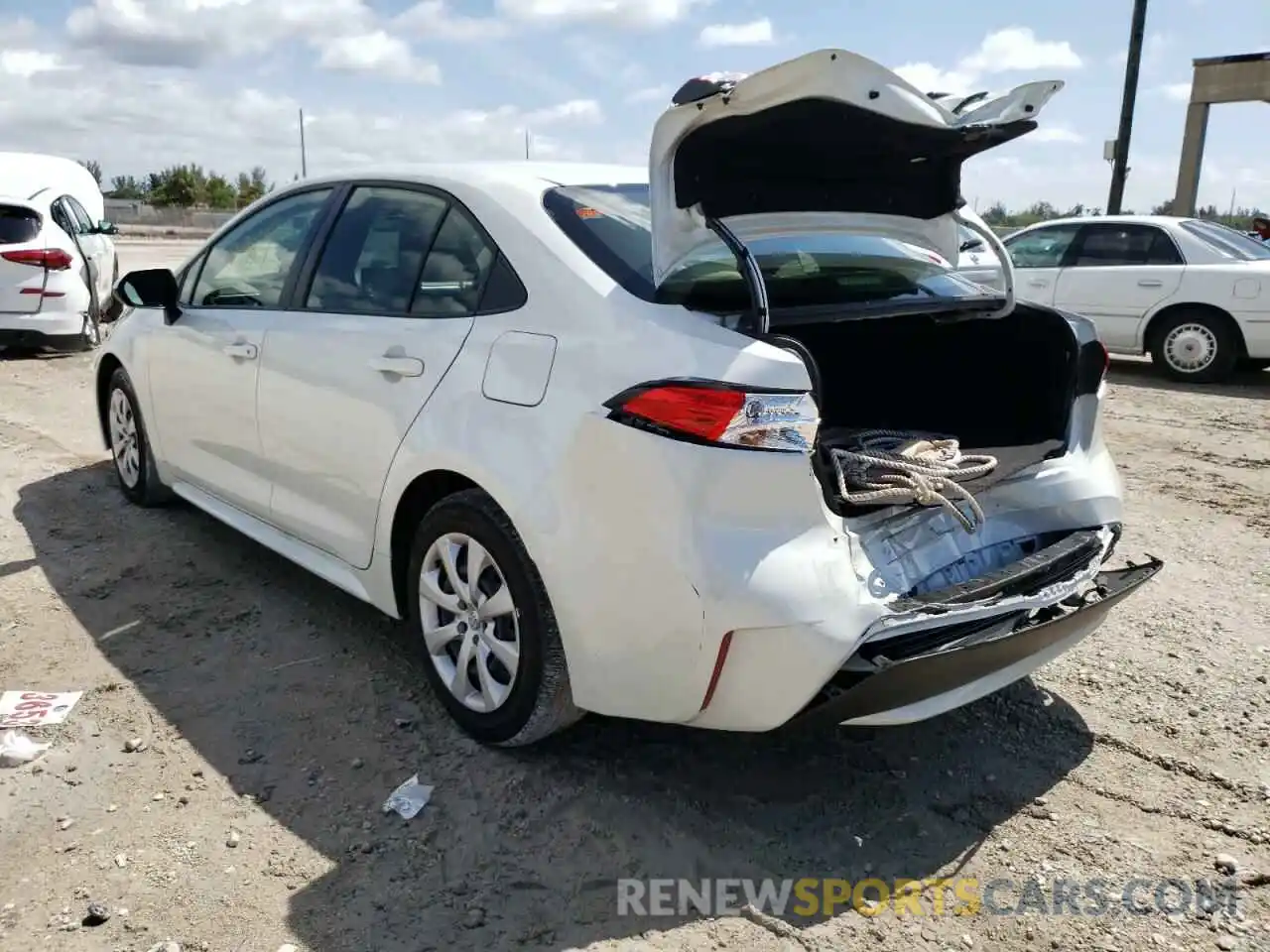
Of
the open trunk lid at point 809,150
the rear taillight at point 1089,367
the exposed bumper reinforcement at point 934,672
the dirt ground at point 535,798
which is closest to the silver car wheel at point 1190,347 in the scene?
the dirt ground at point 535,798

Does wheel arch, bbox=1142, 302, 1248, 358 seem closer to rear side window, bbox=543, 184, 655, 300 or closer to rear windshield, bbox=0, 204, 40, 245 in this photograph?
rear side window, bbox=543, 184, 655, 300

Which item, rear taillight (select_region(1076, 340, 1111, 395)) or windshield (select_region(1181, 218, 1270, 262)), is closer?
rear taillight (select_region(1076, 340, 1111, 395))

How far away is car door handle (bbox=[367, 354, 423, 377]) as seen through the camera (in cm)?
307

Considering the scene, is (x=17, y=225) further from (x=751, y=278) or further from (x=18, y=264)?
(x=751, y=278)

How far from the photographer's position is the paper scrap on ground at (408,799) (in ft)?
9.25

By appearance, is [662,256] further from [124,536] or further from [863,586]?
[124,536]

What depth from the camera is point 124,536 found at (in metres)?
4.82

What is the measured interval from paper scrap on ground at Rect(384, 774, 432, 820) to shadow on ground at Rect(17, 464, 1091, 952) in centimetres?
3

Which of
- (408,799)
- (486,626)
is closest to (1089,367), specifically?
(486,626)

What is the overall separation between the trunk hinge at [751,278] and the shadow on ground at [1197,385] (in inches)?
314

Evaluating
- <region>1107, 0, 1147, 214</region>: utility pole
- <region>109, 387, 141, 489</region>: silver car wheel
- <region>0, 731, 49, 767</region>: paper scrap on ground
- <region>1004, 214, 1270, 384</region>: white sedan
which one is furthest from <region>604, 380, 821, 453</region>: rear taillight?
<region>1107, 0, 1147, 214</region>: utility pole

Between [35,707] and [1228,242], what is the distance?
10210mm

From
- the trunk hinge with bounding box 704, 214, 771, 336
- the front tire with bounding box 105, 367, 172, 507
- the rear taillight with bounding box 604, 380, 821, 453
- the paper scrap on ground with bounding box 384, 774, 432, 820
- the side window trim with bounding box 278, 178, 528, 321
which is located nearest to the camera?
the rear taillight with bounding box 604, 380, 821, 453

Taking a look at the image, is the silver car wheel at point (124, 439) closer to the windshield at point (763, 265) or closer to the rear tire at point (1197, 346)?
the windshield at point (763, 265)
